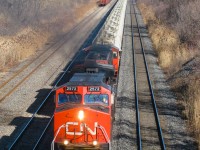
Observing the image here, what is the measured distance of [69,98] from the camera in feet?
39.7

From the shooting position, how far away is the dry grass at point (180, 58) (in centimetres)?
1689

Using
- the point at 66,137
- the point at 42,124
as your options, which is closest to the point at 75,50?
the point at 42,124

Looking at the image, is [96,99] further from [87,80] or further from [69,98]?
[87,80]

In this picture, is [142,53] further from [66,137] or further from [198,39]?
[66,137]

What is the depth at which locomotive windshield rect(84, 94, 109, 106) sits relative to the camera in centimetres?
1205

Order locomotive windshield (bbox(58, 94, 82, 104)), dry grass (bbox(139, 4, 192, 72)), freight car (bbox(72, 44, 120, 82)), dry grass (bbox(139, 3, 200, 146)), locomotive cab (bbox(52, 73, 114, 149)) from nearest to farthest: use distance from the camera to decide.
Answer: locomotive cab (bbox(52, 73, 114, 149)) < locomotive windshield (bbox(58, 94, 82, 104)) < freight car (bbox(72, 44, 120, 82)) < dry grass (bbox(139, 3, 200, 146)) < dry grass (bbox(139, 4, 192, 72))

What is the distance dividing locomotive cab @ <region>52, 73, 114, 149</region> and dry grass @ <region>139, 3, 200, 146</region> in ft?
14.6

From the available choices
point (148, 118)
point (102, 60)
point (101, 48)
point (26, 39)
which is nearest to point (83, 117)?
point (148, 118)

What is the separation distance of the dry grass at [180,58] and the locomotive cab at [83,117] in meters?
4.44

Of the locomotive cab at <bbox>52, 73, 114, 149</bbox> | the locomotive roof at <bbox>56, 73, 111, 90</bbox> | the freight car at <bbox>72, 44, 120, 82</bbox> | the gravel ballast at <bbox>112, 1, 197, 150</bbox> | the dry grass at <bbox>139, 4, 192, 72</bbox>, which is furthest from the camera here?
the dry grass at <bbox>139, 4, 192, 72</bbox>

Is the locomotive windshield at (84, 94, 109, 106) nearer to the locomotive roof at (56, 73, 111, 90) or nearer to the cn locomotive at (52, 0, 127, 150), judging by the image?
the cn locomotive at (52, 0, 127, 150)

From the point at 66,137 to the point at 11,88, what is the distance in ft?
31.1

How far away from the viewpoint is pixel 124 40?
3653 centimetres

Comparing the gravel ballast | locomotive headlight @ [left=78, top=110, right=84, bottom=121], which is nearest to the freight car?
the gravel ballast
